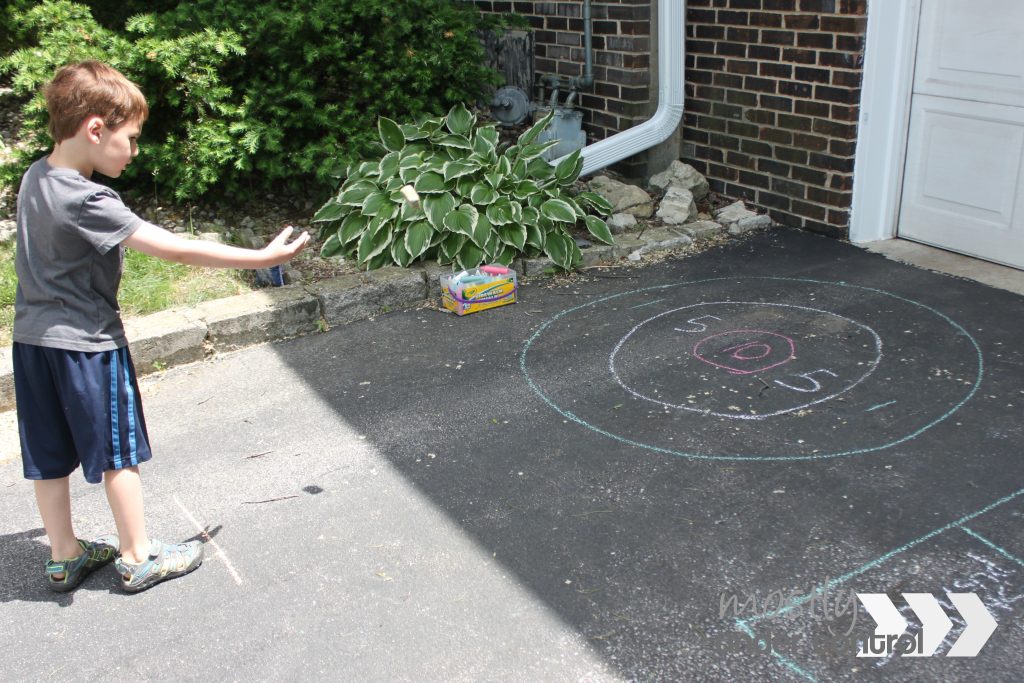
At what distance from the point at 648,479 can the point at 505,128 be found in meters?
4.89

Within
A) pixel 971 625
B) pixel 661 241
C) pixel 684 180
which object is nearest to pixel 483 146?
pixel 661 241

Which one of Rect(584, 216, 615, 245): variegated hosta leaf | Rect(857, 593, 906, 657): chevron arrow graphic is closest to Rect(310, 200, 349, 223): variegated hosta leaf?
Rect(584, 216, 615, 245): variegated hosta leaf

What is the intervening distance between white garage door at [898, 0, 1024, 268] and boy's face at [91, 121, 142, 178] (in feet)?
14.9

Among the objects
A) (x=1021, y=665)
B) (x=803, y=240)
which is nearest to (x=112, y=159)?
(x=1021, y=665)

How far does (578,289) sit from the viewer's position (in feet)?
17.6

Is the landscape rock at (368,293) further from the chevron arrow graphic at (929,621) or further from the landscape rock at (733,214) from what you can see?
the chevron arrow graphic at (929,621)

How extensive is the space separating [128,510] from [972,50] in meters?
4.97

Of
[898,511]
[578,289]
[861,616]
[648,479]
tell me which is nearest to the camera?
[861,616]

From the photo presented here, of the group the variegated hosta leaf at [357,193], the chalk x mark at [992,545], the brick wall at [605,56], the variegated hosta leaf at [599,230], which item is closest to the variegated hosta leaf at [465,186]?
the variegated hosta leaf at [357,193]

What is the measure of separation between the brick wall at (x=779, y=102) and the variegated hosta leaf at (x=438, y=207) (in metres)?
2.26

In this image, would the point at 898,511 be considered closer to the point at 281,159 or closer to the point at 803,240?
the point at 803,240

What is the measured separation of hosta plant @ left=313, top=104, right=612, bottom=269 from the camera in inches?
214

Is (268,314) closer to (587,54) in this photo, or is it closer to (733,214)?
(733,214)

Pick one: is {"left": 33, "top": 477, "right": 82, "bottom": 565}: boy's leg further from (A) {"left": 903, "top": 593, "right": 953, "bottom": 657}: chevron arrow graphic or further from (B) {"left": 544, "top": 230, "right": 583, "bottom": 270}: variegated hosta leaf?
(B) {"left": 544, "top": 230, "right": 583, "bottom": 270}: variegated hosta leaf
